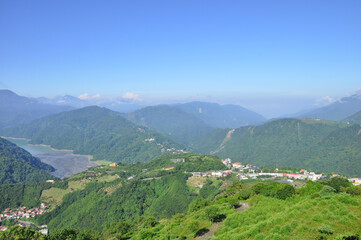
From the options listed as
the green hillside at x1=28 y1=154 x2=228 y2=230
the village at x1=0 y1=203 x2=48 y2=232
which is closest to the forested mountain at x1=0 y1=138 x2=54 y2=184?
the village at x1=0 y1=203 x2=48 y2=232

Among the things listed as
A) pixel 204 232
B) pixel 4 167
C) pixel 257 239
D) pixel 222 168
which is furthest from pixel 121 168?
pixel 257 239

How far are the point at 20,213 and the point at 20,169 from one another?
7352 centimetres

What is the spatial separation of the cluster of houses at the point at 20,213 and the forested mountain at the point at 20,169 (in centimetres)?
4881

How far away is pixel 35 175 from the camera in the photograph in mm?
138875

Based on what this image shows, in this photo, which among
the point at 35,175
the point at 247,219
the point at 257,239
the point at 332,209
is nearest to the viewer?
the point at 257,239

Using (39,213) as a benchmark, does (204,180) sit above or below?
above

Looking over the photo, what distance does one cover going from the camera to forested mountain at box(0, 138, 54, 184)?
444ft

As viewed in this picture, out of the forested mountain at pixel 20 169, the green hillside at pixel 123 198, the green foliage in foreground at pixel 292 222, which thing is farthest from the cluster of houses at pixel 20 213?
the green foliage in foreground at pixel 292 222

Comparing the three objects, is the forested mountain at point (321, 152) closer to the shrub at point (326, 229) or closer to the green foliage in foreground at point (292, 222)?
the green foliage in foreground at point (292, 222)

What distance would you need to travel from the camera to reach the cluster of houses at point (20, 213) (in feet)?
262

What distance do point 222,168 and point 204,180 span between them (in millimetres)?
19217

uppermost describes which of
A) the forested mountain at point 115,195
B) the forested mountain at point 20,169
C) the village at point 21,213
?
the forested mountain at point 115,195

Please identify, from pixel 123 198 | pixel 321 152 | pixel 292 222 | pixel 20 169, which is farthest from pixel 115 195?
pixel 321 152

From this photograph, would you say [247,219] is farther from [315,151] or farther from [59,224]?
[315,151]
